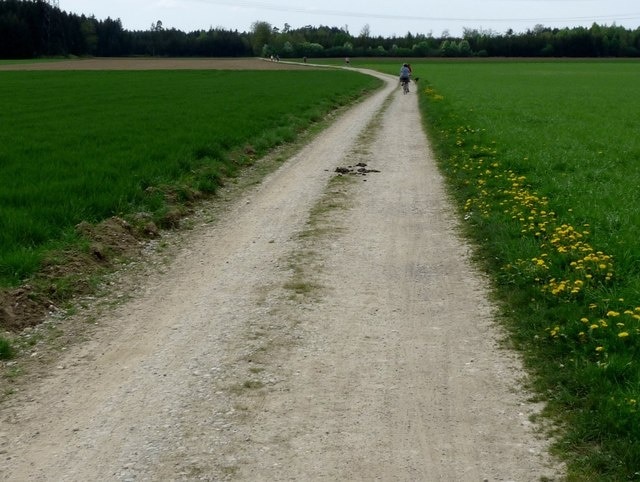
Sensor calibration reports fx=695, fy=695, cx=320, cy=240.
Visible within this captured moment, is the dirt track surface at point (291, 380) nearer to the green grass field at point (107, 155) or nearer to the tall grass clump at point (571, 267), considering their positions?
the tall grass clump at point (571, 267)

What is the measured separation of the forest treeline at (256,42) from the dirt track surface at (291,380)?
14100cm

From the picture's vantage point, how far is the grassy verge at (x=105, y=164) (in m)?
9.37

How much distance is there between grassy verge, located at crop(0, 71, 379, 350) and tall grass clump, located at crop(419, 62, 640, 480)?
529 centimetres

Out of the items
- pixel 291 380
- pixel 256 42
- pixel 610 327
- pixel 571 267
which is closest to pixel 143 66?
pixel 256 42

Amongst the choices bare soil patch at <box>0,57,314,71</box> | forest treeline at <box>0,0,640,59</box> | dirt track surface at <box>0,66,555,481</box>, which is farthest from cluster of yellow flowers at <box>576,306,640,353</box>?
forest treeline at <box>0,0,640,59</box>

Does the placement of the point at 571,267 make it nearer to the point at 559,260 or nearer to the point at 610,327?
the point at 559,260

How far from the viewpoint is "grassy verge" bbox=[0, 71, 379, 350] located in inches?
369

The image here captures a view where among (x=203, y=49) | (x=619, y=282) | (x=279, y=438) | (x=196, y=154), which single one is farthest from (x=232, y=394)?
(x=203, y=49)

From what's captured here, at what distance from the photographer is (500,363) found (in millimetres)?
6246

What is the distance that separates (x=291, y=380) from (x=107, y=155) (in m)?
10.9

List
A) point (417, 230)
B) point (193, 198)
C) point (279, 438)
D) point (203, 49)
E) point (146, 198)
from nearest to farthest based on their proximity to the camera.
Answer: point (279, 438)
point (417, 230)
point (146, 198)
point (193, 198)
point (203, 49)

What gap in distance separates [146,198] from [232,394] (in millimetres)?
7350

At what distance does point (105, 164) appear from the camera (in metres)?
14.1

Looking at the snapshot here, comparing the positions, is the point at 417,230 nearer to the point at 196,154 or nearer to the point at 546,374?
the point at 546,374
